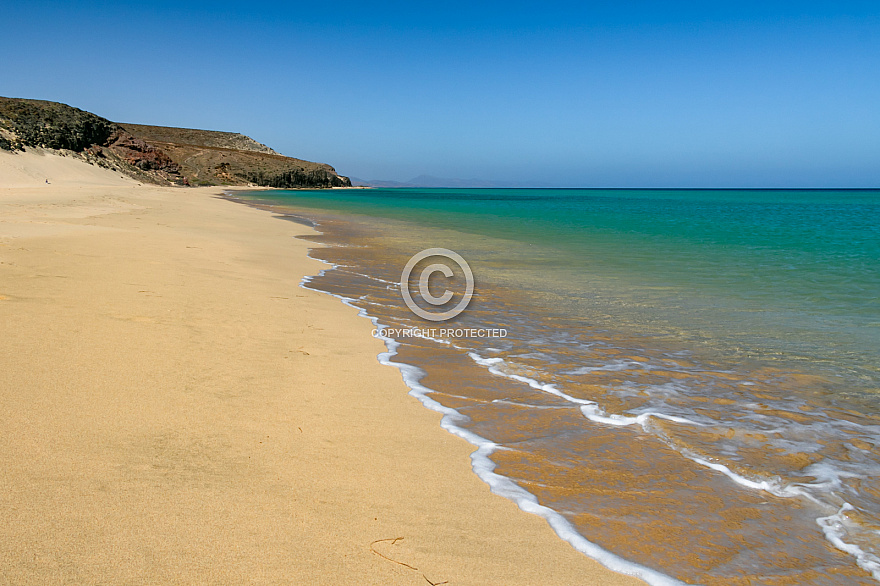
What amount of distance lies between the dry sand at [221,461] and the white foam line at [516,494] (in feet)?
0.21

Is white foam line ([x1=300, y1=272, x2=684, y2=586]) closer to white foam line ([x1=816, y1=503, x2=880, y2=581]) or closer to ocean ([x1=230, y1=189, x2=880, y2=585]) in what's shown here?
ocean ([x1=230, y1=189, x2=880, y2=585])

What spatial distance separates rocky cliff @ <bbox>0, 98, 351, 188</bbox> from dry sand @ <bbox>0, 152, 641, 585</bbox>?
1268 inches

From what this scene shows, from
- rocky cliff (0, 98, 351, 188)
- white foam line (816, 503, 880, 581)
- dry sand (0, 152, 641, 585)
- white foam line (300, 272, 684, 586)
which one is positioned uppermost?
rocky cliff (0, 98, 351, 188)

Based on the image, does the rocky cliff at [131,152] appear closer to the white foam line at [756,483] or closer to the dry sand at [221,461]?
the dry sand at [221,461]

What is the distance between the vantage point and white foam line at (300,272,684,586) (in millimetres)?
2020

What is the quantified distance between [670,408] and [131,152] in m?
55.1

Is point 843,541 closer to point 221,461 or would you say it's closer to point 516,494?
point 516,494

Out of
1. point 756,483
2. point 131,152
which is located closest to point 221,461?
point 756,483

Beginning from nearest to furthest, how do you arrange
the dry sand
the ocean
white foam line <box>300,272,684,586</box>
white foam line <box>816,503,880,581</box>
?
the dry sand < white foam line <box>300,272,684,586</box> < white foam line <box>816,503,880,581</box> < the ocean

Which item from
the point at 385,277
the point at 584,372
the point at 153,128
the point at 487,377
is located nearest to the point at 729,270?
the point at 385,277

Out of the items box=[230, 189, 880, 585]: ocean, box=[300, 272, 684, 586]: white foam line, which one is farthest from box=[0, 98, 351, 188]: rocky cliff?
box=[300, 272, 684, 586]: white foam line

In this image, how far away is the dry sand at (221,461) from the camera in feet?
5.74

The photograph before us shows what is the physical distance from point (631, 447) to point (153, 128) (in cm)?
11547

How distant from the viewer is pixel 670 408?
376cm
